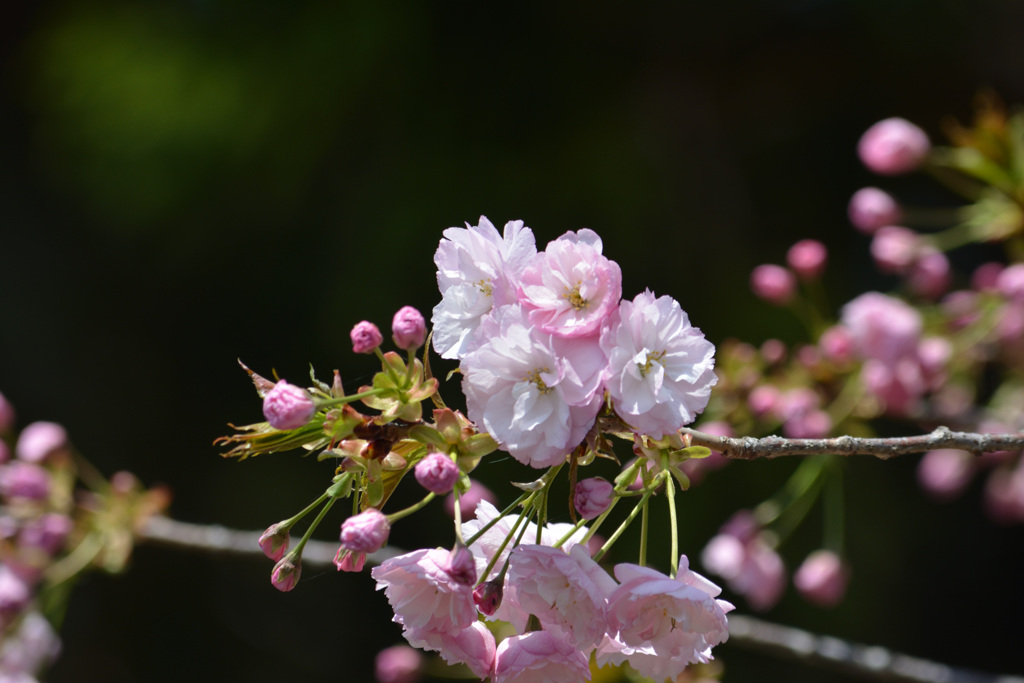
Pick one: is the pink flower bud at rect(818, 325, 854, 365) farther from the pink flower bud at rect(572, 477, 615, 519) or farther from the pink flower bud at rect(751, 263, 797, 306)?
the pink flower bud at rect(572, 477, 615, 519)

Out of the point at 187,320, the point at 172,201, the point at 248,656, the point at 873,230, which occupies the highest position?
the point at 873,230

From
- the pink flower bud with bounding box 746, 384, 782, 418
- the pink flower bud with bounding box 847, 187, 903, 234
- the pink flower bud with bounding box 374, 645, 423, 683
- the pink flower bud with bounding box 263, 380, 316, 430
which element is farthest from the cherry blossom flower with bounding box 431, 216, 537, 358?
the pink flower bud with bounding box 847, 187, 903, 234

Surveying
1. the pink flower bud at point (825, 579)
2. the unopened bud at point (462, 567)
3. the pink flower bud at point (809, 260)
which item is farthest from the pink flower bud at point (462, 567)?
the pink flower bud at point (825, 579)

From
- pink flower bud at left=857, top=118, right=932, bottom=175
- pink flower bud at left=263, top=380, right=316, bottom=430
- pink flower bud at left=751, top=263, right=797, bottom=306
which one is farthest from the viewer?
pink flower bud at left=857, top=118, right=932, bottom=175

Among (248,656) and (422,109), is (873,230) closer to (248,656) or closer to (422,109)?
(422,109)

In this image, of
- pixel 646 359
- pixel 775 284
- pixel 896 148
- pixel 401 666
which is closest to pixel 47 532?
pixel 401 666

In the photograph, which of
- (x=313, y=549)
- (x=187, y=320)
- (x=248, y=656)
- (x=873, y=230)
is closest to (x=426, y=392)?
(x=313, y=549)
